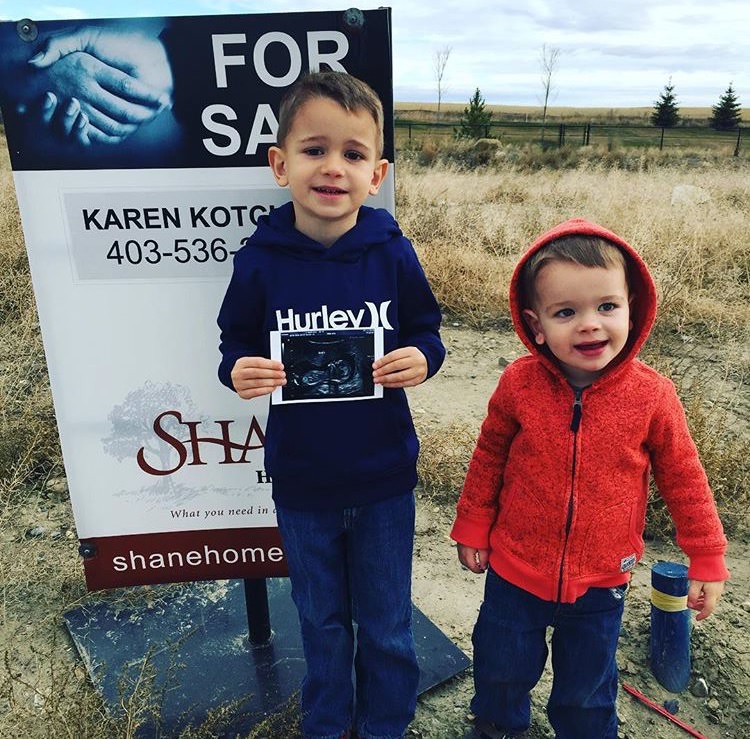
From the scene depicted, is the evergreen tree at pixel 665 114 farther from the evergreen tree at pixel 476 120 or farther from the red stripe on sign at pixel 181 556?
the red stripe on sign at pixel 181 556

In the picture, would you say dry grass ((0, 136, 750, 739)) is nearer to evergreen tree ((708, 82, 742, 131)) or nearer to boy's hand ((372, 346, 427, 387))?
boy's hand ((372, 346, 427, 387))

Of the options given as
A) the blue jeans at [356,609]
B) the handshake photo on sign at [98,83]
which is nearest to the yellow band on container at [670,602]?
the blue jeans at [356,609]

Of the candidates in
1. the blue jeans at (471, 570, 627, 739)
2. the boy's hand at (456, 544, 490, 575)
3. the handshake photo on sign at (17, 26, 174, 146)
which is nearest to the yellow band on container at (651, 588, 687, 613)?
the blue jeans at (471, 570, 627, 739)

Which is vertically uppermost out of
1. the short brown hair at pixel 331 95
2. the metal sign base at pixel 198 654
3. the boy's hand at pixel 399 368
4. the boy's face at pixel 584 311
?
the short brown hair at pixel 331 95

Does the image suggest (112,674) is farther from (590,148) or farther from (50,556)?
(590,148)

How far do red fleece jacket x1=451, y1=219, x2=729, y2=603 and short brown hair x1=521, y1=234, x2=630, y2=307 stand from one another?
0.05 feet

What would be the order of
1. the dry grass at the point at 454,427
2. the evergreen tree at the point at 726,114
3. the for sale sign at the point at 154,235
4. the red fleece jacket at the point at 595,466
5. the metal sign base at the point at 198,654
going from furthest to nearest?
1. the evergreen tree at the point at 726,114
2. the dry grass at the point at 454,427
3. the metal sign base at the point at 198,654
4. the for sale sign at the point at 154,235
5. the red fleece jacket at the point at 595,466

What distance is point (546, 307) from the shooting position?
163 cm

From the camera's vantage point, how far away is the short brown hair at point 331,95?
1525 millimetres

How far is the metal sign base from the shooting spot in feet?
7.08

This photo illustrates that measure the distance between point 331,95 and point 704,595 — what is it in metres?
1.46

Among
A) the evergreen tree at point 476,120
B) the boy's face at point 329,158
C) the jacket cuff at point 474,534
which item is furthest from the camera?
the evergreen tree at point 476,120

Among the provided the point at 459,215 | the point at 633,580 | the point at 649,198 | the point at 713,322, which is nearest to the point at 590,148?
the point at 649,198

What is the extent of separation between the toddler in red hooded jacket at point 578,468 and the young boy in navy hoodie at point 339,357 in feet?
0.77
